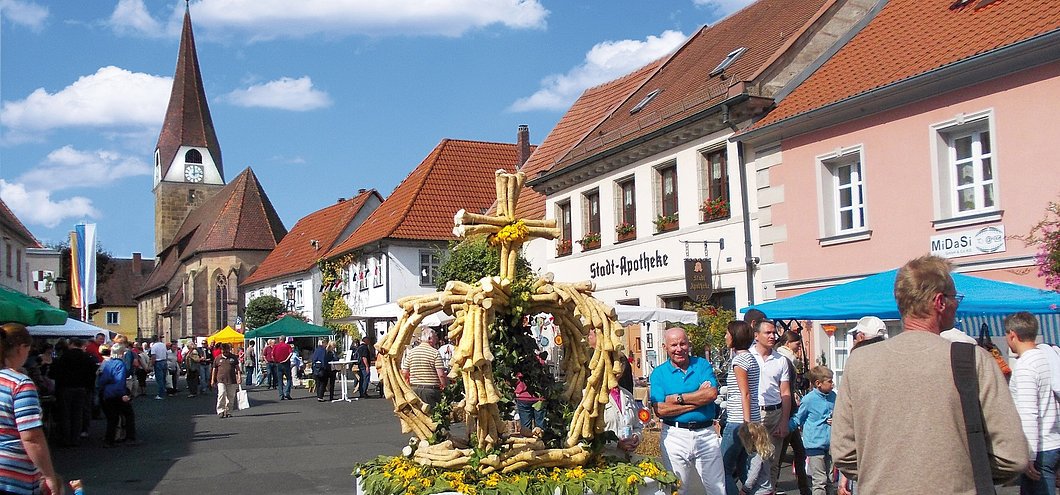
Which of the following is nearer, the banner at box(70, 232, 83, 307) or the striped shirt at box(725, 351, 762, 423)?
the striped shirt at box(725, 351, 762, 423)

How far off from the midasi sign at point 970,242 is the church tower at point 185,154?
3732 inches

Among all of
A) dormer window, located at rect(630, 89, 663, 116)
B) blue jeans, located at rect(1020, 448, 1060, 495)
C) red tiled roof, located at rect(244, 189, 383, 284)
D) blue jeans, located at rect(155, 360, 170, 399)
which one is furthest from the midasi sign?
red tiled roof, located at rect(244, 189, 383, 284)

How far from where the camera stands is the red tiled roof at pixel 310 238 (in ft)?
183

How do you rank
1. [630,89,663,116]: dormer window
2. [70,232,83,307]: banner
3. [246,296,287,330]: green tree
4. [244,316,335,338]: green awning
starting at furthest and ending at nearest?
[246,296,287,330]: green tree → [70,232,83,307]: banner → [244,316,335,338]: green awning → [630,89,663,116]: dormer window

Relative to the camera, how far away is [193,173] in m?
101

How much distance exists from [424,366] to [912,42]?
10.4m

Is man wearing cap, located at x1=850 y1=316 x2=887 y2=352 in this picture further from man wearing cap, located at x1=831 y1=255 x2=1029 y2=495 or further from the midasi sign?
the midasi sign

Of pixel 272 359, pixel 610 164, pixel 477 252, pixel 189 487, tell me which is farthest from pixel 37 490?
pixel 272 359

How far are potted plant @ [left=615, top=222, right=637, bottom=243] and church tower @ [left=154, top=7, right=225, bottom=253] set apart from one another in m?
84.7

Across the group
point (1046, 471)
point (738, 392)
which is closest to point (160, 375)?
point (738, 392)

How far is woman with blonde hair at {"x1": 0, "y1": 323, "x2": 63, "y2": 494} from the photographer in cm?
555

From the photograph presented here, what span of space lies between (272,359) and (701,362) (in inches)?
1046

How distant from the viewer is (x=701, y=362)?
7.61m

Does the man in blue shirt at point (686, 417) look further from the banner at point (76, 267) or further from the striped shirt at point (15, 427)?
the banner at point (76, 267)
